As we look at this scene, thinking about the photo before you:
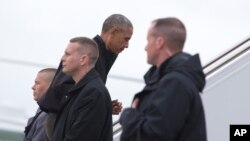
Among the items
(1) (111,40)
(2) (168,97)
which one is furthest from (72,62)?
(2) (168,97)

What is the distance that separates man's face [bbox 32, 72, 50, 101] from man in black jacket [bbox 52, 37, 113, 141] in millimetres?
665

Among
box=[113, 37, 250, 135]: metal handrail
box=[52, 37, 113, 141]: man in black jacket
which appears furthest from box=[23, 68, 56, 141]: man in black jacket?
box=[113, 37, 250, 135]: metal handrail

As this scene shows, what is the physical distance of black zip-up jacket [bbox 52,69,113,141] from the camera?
3.81m

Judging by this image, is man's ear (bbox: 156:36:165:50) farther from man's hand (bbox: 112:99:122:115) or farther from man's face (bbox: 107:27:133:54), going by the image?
man's hand (bbox: 112:99:122:115)

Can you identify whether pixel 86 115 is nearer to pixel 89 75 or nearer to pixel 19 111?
pixel 89 75

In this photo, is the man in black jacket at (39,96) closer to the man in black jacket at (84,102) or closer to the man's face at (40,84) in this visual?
the man's face at (40,84)

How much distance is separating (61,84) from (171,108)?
3.78 ft

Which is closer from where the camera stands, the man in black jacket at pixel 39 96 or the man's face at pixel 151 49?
the man's face at pixel 151 49

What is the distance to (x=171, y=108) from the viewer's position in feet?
9.99

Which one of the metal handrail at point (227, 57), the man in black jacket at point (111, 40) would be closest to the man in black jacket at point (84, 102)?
the man in black jacket at point (111, 40)

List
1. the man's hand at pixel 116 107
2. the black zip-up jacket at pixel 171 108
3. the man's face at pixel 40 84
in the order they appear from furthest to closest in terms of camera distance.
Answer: the man's face at pixel 40 84 → the man's hand at pixel 116 107 → the black zip-up jacket at pixel 171 108

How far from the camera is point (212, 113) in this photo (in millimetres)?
4066

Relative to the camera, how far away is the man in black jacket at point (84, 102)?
3812mm

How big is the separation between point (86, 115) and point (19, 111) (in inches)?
53.5
